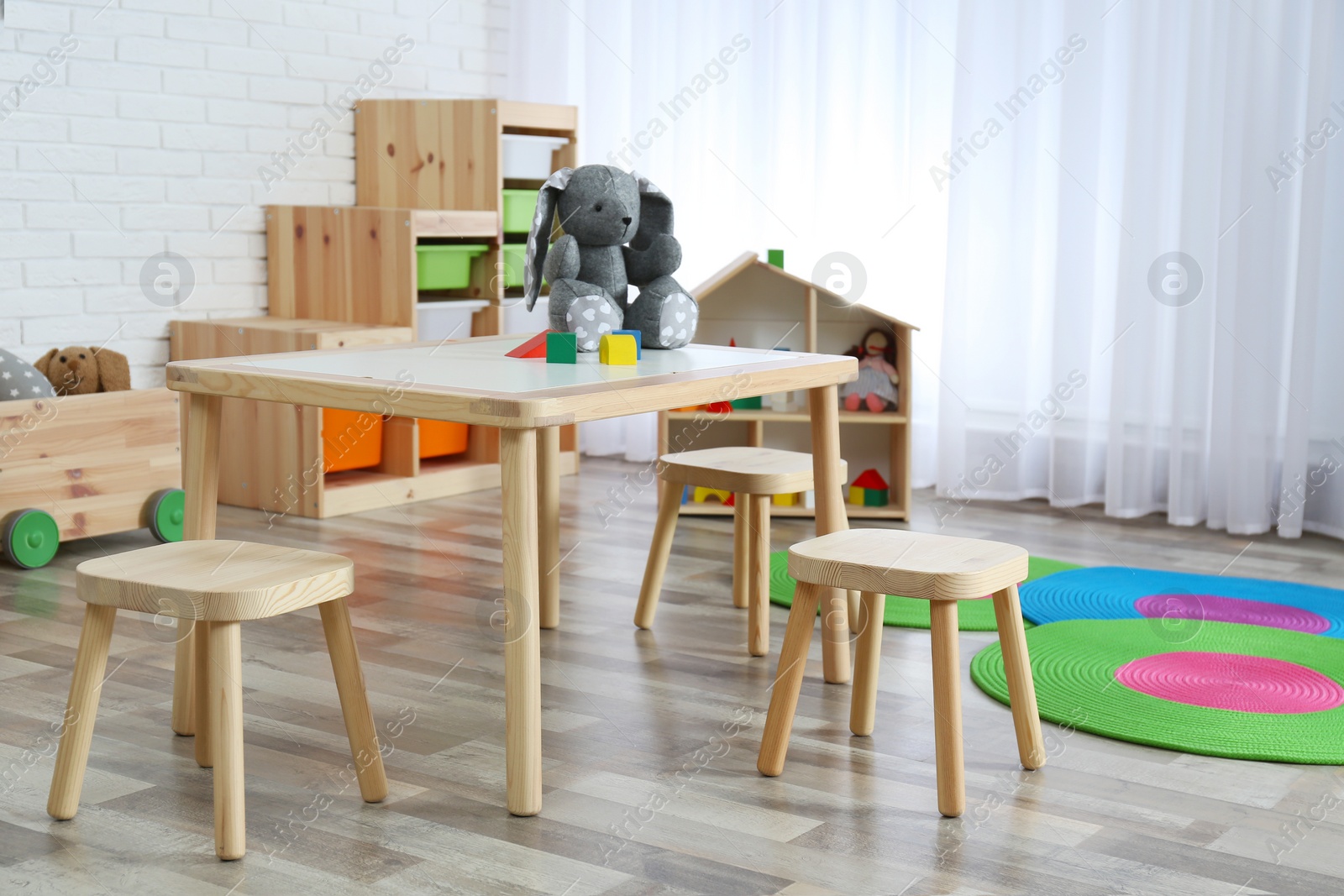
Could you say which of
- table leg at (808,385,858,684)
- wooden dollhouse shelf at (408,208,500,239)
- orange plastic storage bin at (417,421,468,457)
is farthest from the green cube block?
orange plastic storage bin at (417,421,468,457)

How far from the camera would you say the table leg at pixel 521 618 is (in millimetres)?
1833

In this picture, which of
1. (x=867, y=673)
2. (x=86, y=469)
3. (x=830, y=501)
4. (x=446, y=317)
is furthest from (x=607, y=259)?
(x=446, y=317)

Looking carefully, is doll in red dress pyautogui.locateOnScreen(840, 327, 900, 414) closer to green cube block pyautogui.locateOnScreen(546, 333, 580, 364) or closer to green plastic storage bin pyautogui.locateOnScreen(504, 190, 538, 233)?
green plastic storage bin pyautogui.locateOnScreen(504, 190, 538, 233)

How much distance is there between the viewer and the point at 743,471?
8.72 feet

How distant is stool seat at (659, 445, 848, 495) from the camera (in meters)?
2.63

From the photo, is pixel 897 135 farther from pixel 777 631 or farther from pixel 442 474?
pixel 777 631

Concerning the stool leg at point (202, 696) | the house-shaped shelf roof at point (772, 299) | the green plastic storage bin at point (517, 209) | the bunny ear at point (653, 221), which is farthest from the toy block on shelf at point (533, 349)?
the green plastic storage bin at point (517, 209)

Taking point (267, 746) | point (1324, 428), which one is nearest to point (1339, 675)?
point (1324, 428)

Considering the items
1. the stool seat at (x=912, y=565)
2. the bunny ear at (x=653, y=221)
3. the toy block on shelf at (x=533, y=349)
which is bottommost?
the stool seat at (x=912, y=565)

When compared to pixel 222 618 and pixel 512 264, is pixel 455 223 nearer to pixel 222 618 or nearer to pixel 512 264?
pixel 512 264

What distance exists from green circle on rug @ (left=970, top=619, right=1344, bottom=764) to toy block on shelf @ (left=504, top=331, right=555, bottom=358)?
977mm

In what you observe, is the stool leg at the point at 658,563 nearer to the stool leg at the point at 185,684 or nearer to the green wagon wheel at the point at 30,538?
the stool leg at the point at 185,684

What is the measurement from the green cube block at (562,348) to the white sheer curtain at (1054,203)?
2103mm

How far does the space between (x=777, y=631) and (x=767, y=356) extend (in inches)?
26.5
